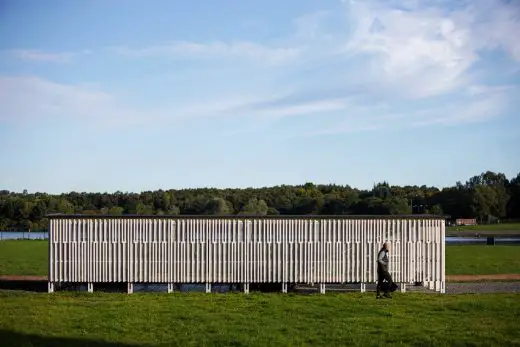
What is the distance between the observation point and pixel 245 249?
24.9 meters

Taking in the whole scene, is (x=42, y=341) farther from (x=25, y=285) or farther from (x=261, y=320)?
(x=25, y=285)

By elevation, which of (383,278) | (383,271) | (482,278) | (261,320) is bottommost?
(482,278)

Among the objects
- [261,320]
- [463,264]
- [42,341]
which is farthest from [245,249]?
[463,264]

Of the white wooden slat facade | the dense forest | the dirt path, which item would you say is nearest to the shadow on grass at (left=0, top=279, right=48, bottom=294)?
the white wooden slat facade

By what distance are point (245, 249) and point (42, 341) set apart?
1149 centimetres

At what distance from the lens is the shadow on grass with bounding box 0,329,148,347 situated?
13.7 meters

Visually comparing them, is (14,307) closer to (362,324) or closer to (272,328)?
(272,328)

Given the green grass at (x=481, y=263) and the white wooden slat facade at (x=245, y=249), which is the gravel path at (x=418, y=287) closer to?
the white wooden slat facade at (x=245, y=249)

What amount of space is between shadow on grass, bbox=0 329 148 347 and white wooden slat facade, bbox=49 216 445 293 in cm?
1022

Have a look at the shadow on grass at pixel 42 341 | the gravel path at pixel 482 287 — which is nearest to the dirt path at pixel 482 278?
the gravel path at pixel 482 287

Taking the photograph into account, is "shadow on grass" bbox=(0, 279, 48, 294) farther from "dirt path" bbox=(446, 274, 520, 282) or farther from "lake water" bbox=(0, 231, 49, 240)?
"lake water" bbox=(0, 231, 49, 240)

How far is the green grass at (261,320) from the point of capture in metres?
14.2

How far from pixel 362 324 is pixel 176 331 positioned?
419cm

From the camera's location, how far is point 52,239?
25234mm
